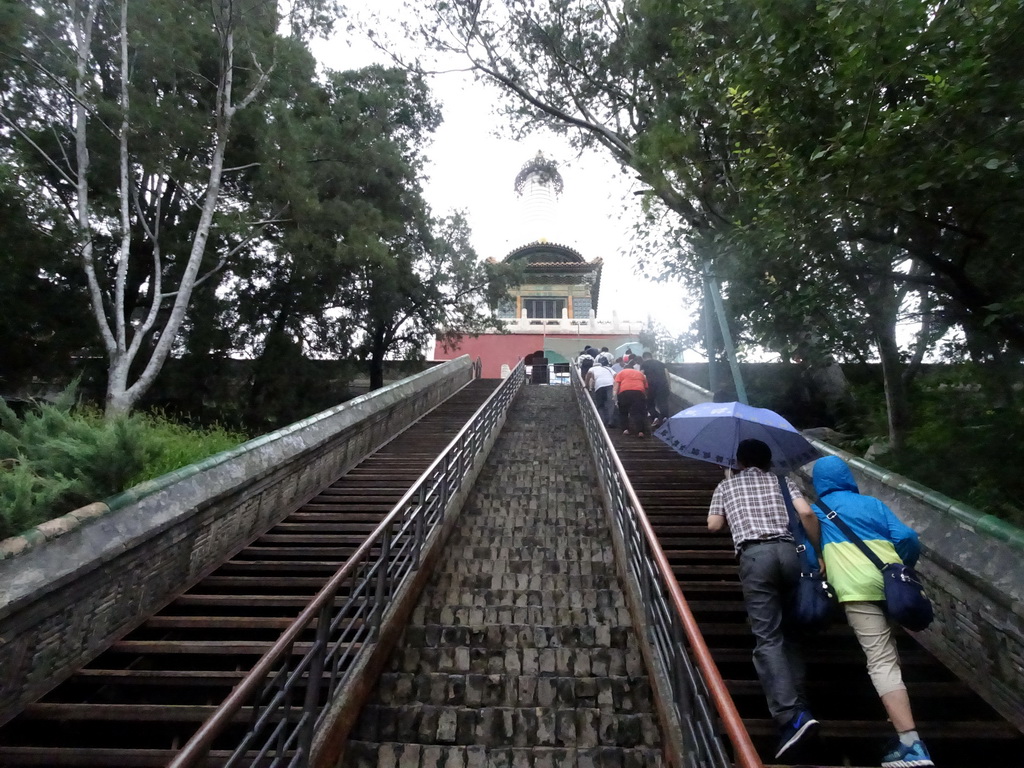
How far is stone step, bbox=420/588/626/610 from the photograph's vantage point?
13.7ft

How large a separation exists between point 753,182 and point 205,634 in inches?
214

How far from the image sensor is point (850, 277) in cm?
536

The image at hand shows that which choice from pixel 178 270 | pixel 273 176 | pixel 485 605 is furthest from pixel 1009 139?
pixel 178 270

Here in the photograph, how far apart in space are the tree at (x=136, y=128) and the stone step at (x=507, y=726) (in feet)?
21.1

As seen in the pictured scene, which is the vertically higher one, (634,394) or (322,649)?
(634,394)

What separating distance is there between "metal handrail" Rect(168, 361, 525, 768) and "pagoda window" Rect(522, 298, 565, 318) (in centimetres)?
2224

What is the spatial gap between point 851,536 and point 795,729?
2.71 ft

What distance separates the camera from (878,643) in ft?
8.04

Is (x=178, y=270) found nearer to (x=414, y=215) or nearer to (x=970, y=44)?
(x=414, y=215)

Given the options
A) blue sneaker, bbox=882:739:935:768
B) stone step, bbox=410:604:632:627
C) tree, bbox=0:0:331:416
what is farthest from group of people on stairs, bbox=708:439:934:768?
tree, bbox=0:0:331:416

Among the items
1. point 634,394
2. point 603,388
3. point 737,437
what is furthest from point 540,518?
point 603,388

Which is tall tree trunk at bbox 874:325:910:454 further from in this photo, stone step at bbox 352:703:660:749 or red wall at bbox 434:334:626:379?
red wall at bbox 434:334:626:379

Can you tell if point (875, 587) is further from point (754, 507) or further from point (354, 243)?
point (354, 243)

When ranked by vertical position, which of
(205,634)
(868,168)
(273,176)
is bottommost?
(205,634)
